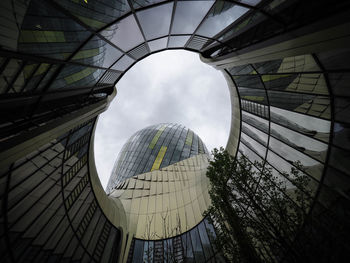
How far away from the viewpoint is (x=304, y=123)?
7789 millimetres

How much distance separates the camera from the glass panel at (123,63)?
428 inches

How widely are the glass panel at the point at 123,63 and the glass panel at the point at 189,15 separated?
13.7 ft

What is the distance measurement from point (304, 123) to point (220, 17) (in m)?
7.44

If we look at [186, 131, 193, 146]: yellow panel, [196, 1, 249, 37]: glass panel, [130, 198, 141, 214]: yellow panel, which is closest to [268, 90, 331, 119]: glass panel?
[196, 1, 249, 37]: glass panel

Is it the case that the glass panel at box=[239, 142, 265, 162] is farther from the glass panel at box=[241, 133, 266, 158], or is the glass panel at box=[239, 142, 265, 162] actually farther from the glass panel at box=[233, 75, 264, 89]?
the glass panel at box=[233, 75, 264, 89]

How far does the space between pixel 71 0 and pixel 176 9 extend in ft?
15.2

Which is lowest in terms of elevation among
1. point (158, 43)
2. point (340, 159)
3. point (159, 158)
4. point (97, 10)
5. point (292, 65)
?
point (340, 159)

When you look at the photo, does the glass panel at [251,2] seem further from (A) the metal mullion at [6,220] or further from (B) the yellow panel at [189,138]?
(B) the yellow panel at [189,138]

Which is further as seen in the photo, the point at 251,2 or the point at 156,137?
the point at 156,137

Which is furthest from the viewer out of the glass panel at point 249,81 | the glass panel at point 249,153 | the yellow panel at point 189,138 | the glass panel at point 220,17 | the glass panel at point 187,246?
the yellow panel at point 189,138

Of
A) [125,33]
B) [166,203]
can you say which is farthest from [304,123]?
[166,203]

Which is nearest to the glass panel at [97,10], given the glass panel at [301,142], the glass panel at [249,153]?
the glass panel at [301,142]

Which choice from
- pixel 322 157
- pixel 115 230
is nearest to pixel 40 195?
pixel 115 230

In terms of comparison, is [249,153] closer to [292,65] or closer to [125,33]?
[292,65]
